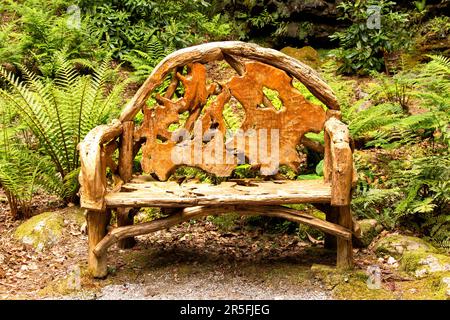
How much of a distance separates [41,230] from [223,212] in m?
1.73

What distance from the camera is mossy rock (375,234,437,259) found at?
4.30 metres

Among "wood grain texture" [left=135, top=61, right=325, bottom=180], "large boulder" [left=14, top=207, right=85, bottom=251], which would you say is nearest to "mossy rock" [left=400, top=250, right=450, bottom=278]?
"wood grain texture" [left=135, top=61, right=325, bottom=180]

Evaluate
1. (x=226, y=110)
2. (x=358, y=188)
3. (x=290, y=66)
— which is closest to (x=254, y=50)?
(x=290, y=66)

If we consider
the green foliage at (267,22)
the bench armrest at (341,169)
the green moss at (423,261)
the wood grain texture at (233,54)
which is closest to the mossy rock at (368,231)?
the green moss at (423,261)

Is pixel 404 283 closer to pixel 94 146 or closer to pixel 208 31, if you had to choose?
pixel 94 146

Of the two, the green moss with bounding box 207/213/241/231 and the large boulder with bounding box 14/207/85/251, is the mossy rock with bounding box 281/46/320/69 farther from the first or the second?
the large boulder with bounding box 14/207/85/251

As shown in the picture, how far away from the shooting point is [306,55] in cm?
865

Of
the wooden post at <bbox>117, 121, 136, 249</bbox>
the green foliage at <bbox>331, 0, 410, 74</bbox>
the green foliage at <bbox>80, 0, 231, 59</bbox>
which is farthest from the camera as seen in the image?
the green foliage at <bbox>80, 0, 231, 59</bbox>

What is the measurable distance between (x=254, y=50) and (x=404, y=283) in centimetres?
189

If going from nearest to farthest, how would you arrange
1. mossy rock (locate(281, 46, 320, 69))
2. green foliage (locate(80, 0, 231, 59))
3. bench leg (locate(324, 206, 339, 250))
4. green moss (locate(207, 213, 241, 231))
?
bench leg (locate(324, 206, 339, 250)), green moss (locate(207, 213, 241, 231)), green foliage (locate(80, 0, 231, 59)), mossy rock (locate(281, 46, 320, 69))

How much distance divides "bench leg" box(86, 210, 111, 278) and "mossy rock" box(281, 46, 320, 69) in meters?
5.15

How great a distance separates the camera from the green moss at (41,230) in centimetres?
480

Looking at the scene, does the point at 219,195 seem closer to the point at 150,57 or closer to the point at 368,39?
the point at 150,57

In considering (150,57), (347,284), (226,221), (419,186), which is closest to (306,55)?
(150,57)
